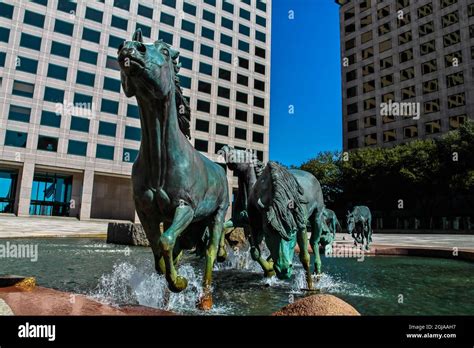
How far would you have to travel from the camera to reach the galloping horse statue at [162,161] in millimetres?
3016

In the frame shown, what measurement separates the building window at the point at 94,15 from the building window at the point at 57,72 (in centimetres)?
859

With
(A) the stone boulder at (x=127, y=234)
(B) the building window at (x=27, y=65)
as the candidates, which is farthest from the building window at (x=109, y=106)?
(A) the stone boulder at (x=127, y=234)

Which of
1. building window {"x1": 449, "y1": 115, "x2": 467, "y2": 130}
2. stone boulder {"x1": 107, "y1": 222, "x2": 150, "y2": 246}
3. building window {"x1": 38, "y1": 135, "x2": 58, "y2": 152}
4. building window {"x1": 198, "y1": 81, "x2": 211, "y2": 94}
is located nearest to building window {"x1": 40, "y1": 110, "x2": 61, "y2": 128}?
building window {"x1": 38, "y1": 135, "x2": 58, "y2": 152}

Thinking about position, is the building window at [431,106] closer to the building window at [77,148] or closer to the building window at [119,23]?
the building window at [119,23]

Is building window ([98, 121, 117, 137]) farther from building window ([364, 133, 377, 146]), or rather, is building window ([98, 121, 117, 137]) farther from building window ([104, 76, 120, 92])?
building window ([364, 133, 377, 146])

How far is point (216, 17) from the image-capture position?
55656mm

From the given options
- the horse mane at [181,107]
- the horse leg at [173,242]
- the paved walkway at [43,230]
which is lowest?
the paved walkway at [43,230]

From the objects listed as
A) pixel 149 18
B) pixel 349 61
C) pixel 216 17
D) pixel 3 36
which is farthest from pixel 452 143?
pixel 3 36

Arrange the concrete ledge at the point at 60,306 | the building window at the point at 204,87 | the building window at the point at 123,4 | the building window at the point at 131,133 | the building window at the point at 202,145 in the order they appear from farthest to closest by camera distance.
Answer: the building window at the point at 204,87 → the building window at the point at 202,145 → the building window at the point at 123,4 → the building window at the point at 131,133 → the concrete ledge at the point at 60,306

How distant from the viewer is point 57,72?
4106 cm

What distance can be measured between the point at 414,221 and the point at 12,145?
175ft

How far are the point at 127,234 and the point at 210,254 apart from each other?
40.9 ft

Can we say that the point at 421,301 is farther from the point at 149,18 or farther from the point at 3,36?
the point at 149,18

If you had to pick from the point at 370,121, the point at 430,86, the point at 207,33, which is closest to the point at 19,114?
the point at 207,33
